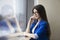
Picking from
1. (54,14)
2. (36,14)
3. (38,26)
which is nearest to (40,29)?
(38,26)

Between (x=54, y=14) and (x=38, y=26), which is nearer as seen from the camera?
(x=38, y=26)

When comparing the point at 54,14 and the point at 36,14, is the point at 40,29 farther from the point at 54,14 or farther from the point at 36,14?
the point at 54,14

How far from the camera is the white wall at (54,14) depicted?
1.97 m

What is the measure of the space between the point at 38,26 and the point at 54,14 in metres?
0.48

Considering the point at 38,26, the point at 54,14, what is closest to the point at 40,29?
the point at 38,26

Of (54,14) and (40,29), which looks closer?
(40,29)

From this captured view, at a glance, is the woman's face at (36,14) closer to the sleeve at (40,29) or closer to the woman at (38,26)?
the woman at (38,26)

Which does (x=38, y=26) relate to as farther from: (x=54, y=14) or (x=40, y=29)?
(x=54, y=14)

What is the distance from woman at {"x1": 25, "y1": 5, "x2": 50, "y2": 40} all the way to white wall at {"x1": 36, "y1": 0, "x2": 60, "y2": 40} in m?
0.28

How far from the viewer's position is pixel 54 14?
2.02 m

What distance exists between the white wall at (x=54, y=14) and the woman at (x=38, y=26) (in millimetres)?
278

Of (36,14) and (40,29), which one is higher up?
(36,14)

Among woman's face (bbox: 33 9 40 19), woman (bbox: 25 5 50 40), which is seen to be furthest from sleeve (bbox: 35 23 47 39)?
woman's face (bbox: 33 9 40 19)

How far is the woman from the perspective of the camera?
1.61m
